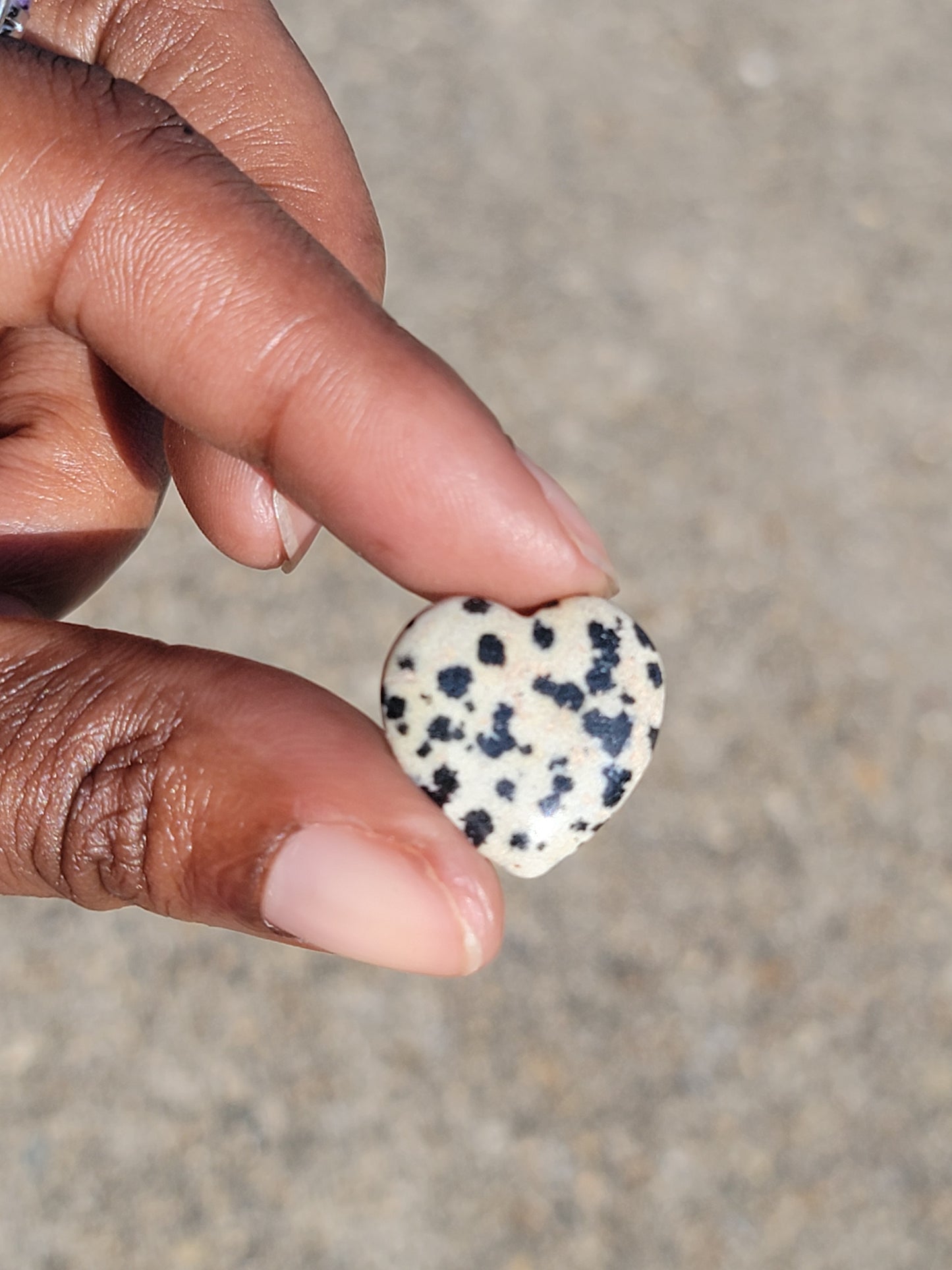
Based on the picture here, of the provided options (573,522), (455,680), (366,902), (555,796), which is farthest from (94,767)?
(573,522)

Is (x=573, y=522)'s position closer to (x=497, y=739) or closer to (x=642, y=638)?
(x=642, y=638)

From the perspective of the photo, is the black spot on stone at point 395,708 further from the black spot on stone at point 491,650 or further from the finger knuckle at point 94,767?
the finger knuckle at point 94,767

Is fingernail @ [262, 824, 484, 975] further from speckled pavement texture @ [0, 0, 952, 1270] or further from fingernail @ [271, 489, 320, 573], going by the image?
speckled pavement texture @ [0, 0, 952, 1270]

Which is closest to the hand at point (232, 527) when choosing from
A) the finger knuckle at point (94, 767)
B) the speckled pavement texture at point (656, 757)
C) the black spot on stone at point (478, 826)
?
the finger knuckle at point (94, 767)

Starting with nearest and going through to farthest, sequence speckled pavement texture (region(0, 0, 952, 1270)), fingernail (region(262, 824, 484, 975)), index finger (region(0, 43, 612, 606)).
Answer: fingernail (region(262, 824, 484, 975))
index finger (region(0, 43, 612, 606))
speckled pavement texture (region(0, 0, 952, 1270))

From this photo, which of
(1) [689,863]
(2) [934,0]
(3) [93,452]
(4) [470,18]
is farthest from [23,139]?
(2) [934,0]

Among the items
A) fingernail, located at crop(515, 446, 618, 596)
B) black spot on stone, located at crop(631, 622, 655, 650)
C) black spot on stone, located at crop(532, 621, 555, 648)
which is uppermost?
fingernail, located at crop(515, 446, 618, 596)

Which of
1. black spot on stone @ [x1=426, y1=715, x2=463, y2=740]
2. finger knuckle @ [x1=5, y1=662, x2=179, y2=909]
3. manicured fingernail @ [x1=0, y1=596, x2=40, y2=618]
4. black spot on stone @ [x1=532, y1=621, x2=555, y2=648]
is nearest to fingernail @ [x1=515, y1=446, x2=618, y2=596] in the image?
black spot on stone @ [x1=532, y1=621, x2=555, y2=648]
